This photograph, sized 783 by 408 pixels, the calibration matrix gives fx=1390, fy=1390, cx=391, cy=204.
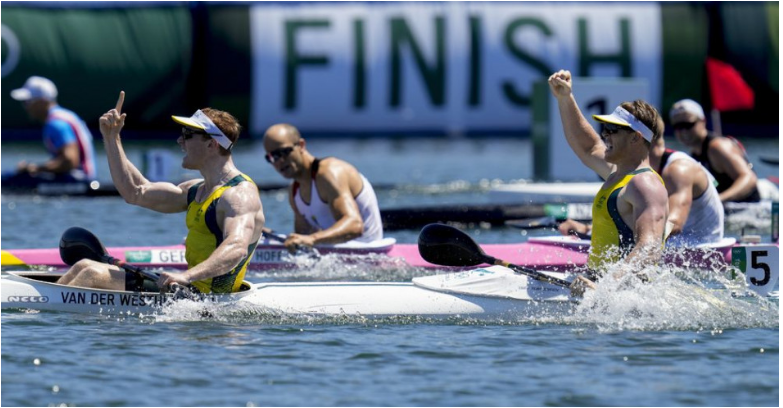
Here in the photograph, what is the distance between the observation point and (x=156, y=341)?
7.88 meters

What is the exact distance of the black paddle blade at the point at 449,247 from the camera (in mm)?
8984

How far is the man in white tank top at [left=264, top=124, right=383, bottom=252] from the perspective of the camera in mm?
11312

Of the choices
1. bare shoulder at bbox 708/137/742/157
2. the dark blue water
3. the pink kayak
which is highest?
bare shoulder at bbox 708/137/742/157

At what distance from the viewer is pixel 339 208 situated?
11.6 meters

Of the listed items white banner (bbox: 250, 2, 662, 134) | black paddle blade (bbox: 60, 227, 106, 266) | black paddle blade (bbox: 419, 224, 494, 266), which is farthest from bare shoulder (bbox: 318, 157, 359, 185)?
white banner (bbox: 250, 2, 662, 134)

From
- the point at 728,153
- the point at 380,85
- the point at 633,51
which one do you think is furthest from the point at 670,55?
the point at 728,153

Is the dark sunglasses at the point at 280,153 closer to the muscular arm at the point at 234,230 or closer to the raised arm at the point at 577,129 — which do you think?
the muscular arm at the point at 234,230

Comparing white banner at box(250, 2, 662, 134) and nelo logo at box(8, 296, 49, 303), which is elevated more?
white banner at box(250, 2, 662, 134)

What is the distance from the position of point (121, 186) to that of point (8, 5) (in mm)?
21661

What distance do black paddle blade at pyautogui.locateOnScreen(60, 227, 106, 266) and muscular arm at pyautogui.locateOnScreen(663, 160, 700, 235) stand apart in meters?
4.21

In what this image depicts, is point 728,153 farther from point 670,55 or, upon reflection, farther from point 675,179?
point 670,55

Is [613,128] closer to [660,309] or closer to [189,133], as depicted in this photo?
[660,309]

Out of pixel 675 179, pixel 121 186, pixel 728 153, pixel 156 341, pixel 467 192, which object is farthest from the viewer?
pixel 467 192

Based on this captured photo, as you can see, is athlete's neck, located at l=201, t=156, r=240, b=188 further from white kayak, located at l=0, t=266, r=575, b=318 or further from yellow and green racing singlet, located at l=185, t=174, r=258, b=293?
white kayak, located at l=0, t=266, r=575, b=318
